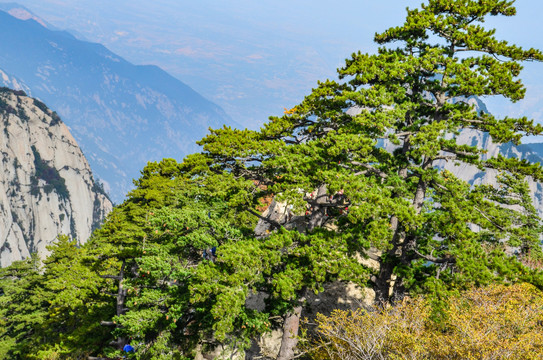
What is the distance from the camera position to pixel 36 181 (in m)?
141

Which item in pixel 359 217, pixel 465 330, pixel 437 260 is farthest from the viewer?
pixel 437 260

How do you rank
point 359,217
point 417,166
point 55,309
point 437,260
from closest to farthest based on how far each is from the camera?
1. point 359,217
2. point 437,260
3. point 417,166
4. point 55,309

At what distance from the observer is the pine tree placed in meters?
12.6

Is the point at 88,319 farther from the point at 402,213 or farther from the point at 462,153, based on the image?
the point at 462,153

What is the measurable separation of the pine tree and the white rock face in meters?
142

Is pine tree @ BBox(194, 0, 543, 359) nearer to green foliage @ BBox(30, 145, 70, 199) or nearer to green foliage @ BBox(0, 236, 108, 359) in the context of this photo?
green foliage @ BBox(0, 236, 108, 359)

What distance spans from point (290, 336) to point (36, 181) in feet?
508

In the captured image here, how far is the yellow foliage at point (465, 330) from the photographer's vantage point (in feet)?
32.3

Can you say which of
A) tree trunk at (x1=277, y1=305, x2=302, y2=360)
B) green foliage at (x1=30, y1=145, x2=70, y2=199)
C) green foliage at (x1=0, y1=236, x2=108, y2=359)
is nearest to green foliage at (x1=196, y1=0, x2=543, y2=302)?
tree trunk at (x1=277, y1=305, x2=302, y2=360)

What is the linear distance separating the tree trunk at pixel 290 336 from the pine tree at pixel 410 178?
0.11m

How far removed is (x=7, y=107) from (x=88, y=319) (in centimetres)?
14195

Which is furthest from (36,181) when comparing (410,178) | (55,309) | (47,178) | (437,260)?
(437,260)

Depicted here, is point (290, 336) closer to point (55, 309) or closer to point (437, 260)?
point (437, 260)

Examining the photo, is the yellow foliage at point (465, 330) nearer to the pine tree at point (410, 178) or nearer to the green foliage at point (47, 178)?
the pine tree at point (410, 178)
